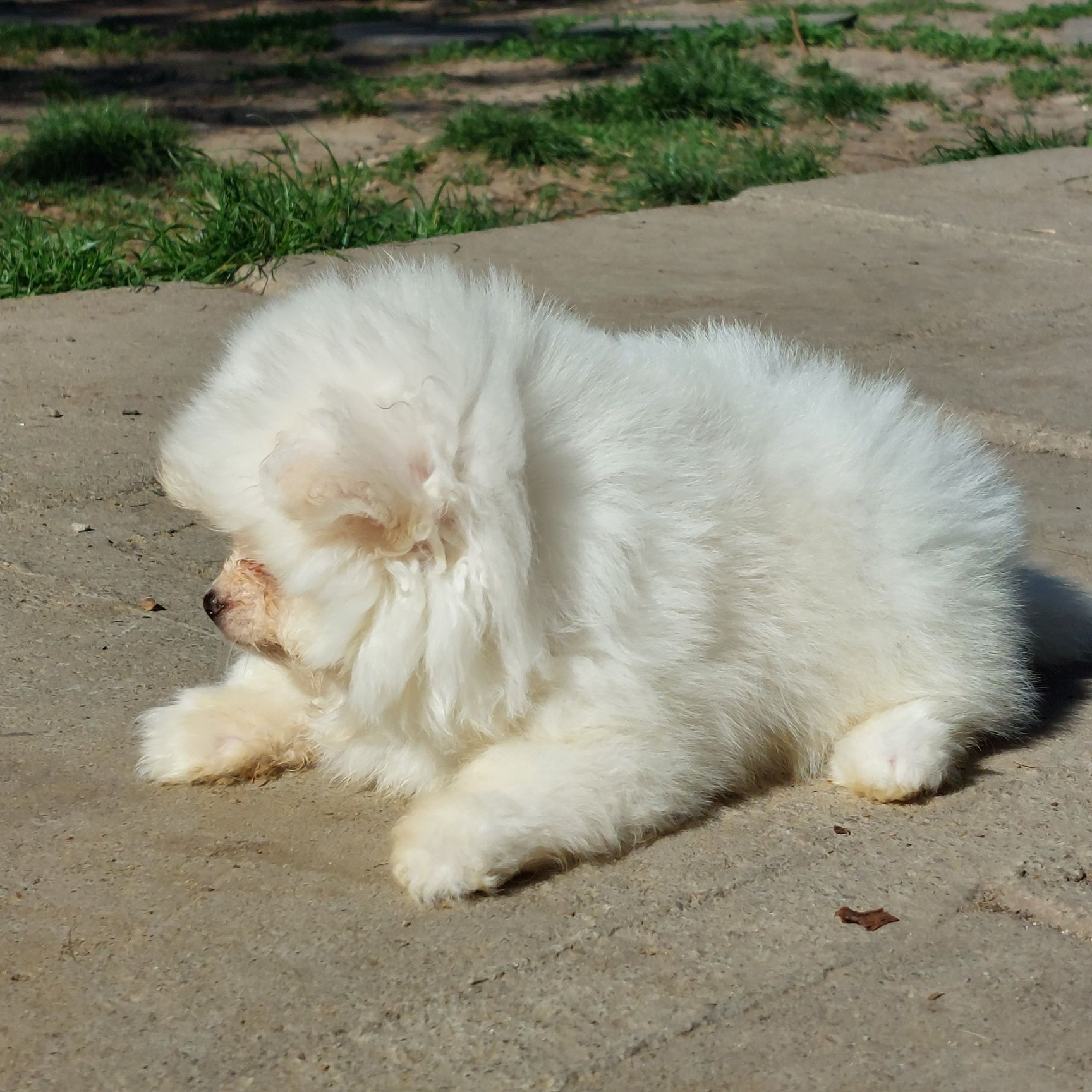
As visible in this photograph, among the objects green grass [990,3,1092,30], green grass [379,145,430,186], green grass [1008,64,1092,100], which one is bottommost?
green grass [379,145,430,186]

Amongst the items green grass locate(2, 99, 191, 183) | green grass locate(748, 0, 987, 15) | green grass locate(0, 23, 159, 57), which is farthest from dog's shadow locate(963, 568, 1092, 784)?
green grass locate(748, 0, 987, 15)

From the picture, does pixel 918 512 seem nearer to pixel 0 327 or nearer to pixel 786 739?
pixel 786 739

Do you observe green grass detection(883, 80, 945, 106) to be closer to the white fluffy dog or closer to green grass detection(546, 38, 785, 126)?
green grass detection(546, 38, 785, 126)

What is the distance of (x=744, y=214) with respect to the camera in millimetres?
7102

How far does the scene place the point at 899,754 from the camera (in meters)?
2.72

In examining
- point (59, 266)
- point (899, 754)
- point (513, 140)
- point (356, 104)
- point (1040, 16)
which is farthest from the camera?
point (1040, 16)

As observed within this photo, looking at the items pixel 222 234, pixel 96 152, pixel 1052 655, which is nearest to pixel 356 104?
pixel 96 152

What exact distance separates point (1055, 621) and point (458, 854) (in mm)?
1655

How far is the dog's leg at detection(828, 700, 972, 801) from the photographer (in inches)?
107

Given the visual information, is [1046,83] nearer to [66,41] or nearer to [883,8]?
[883,8]

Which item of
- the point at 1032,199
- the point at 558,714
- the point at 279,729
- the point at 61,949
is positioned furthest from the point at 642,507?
the point at 1032,199

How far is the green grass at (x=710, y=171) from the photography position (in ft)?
25.0

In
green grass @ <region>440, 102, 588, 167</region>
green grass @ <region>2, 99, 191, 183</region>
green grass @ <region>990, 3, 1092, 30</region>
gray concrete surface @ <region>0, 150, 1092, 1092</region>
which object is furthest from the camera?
green grass @ <region>990, 3, 1092, 30</region>

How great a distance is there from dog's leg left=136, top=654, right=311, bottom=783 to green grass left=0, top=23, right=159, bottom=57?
11.3 meters
